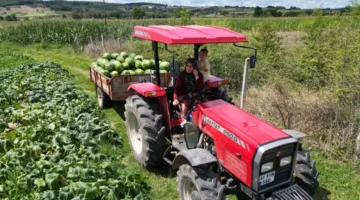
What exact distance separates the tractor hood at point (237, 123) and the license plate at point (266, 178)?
15.0 inches

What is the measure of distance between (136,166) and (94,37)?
17.3 m

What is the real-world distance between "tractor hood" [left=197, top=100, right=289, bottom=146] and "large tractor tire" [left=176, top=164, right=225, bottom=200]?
0.58m

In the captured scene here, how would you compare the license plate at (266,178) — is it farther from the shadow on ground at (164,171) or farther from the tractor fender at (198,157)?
the shadow on ground at (164,171)

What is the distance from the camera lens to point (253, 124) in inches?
153

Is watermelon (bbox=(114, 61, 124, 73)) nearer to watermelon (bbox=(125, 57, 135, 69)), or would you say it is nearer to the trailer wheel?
watermelon (bbox=(125, 57, 135, 69))

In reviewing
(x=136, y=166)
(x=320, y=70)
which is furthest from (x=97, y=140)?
(x=320, y=70)

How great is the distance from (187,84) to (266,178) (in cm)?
193

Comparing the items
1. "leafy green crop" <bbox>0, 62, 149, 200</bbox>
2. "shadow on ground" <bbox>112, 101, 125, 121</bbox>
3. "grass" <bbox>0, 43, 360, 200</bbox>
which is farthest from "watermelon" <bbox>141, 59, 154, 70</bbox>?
"grass" <bbox>0, 43, 360, 200</bbox>

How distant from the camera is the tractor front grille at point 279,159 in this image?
346 cm

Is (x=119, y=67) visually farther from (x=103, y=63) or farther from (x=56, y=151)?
(x=56, y=151)

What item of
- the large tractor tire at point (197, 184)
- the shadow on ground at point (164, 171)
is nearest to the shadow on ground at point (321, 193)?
the large tractor tire at point (197, 184)

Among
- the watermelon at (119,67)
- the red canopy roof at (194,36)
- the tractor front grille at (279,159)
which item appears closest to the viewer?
the tractor front grille at (279,159)

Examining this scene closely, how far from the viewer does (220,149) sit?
3.97 m

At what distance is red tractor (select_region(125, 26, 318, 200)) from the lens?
11.6 ft
